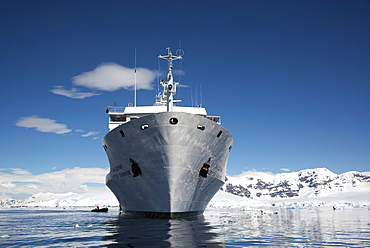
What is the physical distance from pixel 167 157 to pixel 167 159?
4.4 inches

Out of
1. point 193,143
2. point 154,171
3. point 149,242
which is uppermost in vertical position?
point 193,143

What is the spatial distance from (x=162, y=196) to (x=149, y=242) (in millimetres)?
7303

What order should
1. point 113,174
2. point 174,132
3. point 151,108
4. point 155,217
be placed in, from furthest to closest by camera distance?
point 151,108 < point 113,174 < point 155,217 < point 174,132

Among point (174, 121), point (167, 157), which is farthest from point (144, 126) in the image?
point (167, 157)

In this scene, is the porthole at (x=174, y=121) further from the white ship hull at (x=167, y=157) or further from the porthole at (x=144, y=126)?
the porthole at (x=144, y=126)

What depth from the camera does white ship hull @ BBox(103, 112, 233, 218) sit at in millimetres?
16547

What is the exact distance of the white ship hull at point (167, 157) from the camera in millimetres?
16547

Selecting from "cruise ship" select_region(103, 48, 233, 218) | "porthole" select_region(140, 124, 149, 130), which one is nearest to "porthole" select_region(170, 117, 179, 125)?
"cruise ship" select_region(103, 48, 233, 218)

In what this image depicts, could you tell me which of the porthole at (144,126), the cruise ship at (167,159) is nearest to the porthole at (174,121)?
the cruise ship at (167,159)

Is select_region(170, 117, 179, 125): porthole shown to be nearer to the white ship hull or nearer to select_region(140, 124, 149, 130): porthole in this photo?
the white ship hull

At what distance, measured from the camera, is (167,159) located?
1653cm

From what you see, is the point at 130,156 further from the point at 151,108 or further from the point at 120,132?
the point at 151,108

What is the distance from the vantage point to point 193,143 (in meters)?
17.1

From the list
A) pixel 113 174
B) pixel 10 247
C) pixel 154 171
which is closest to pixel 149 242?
pixel 10 247
